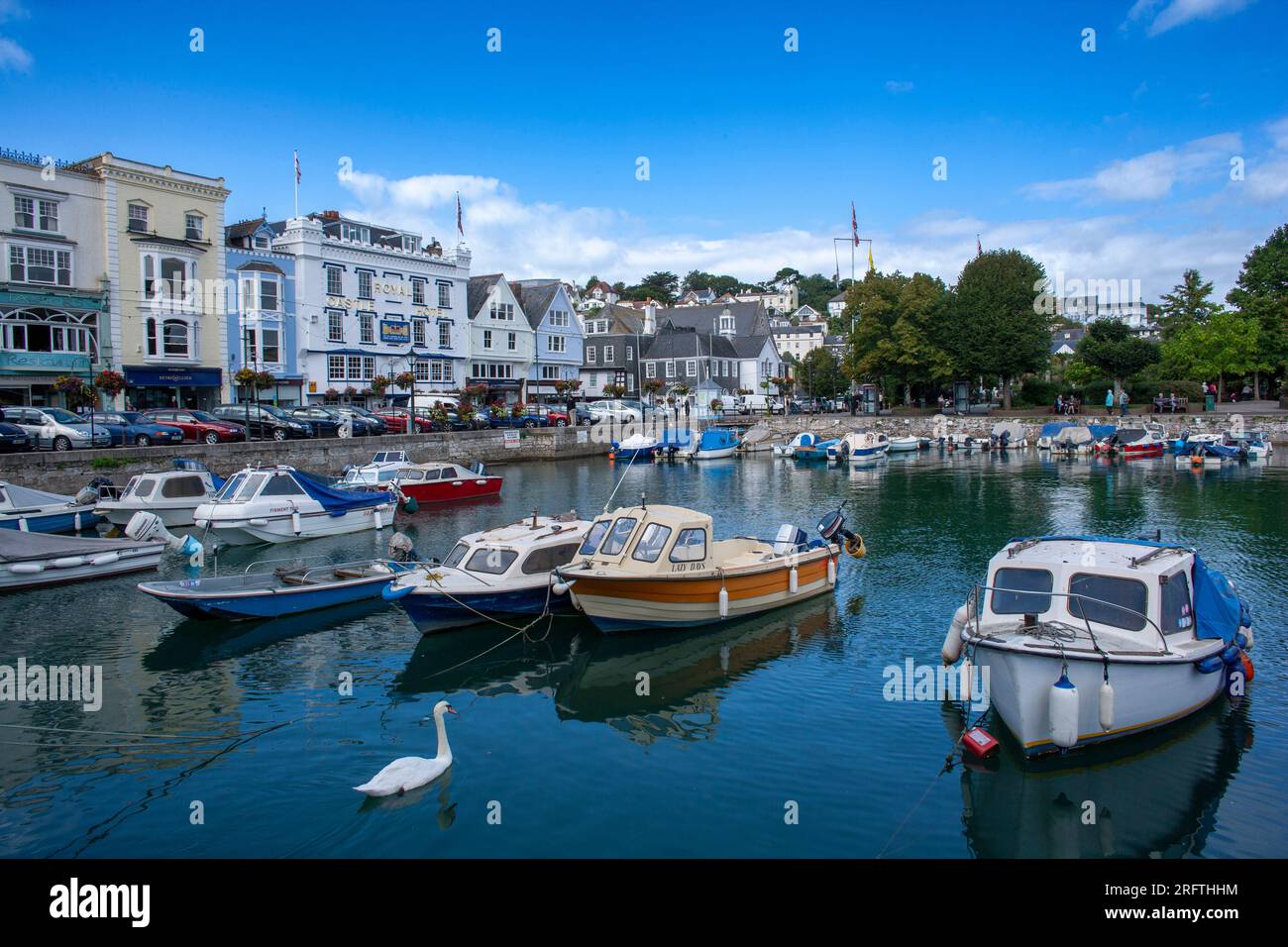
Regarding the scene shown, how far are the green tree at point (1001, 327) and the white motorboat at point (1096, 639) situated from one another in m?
64.8

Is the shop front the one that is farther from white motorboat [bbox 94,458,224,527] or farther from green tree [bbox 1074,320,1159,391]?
green tree [bbox 1074,320,1159,391]

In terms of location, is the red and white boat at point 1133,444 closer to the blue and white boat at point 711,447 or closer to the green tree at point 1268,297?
the green tree at point 1268,297

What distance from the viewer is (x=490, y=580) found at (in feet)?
62.9

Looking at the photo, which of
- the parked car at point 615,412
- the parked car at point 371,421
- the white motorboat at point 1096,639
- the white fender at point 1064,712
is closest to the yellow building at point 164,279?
the parked car at point 371,421

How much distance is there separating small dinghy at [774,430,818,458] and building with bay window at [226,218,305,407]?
35.3m

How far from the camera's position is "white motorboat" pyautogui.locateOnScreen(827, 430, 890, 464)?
2386 inches

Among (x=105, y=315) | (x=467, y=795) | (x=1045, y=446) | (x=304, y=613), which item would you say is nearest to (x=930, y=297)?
(x=1045, y=446)

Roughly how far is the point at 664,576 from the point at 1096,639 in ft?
26.9

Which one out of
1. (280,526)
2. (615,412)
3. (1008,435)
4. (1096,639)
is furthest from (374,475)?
(1008,435)

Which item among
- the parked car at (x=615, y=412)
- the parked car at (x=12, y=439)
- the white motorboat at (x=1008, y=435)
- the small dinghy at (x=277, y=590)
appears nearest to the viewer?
the small dinghy at (x=277, y=590)

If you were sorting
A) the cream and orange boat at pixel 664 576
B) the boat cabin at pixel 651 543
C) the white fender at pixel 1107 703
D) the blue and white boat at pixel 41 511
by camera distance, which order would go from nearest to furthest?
the white fender at pixel 1107 703 → the cream and orange boat at pixel 664 576 → the boat cabin at pixel 651 543 → the blue and white boat at pixel 41 511

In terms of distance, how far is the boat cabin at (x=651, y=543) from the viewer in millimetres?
18375

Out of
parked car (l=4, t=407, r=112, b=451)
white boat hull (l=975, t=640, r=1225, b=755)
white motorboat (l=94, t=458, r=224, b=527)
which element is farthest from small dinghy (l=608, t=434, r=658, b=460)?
white boat hull (l=975, t=640, r=1225, b=755)

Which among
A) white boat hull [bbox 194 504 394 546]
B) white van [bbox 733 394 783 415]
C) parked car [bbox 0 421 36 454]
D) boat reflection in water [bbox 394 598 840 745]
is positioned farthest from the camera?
white van [bbox 733 394 783 415]
